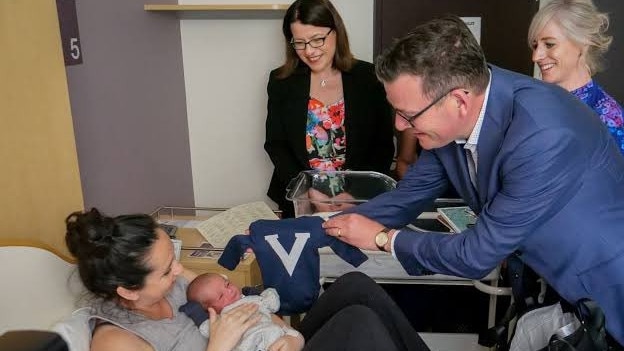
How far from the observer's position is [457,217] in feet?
5.81

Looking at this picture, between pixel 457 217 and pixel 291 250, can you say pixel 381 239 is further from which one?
pixel 457 217

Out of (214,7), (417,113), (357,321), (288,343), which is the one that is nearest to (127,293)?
(288,343)

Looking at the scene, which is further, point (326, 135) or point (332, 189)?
point (326, 135)

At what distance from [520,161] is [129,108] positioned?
5.28 feet

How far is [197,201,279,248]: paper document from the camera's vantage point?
193cm

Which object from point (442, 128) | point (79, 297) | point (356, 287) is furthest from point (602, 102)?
point (79, 297)

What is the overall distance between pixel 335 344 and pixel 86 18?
1.36 metres

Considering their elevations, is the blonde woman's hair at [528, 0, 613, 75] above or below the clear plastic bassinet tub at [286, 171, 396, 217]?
above

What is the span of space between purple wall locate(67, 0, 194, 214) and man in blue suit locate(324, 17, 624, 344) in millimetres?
1165

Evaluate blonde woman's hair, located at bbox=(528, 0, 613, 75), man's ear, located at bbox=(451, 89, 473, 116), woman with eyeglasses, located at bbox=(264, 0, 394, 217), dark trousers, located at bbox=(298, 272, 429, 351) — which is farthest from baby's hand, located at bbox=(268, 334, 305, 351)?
blonde woman's hair, located at bbox=(528, 0, 613, 75)

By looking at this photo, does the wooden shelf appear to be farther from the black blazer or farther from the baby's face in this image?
the baby's face

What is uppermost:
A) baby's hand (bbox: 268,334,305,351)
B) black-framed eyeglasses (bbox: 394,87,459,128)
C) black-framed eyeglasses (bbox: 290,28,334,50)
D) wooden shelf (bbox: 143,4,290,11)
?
wooden shelf (bbox: 143,4,290,11)

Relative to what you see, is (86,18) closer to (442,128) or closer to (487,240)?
(442,128)

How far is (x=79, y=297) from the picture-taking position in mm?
1261
